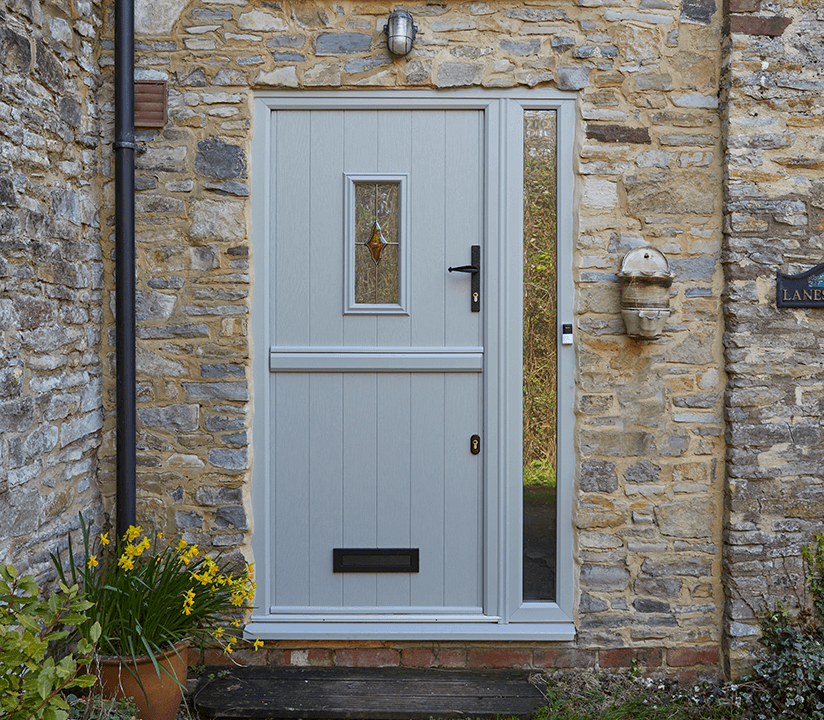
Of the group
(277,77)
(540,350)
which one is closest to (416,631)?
(540,350)

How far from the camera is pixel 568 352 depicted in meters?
3.17

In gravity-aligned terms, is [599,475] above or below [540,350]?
below

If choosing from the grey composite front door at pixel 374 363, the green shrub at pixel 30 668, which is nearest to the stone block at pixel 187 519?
the grey composite front door at pixel 374 363

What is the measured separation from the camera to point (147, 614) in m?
2.65

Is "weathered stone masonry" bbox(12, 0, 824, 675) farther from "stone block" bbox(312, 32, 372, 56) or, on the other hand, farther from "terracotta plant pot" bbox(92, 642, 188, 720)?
"terracotta plant pot" bbox(92, 642, 188, 720)

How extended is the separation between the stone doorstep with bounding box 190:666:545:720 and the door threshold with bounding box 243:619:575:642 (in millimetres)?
157

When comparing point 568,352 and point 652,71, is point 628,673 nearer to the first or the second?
point 568,352

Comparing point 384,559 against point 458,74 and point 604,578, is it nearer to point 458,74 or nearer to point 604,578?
point 604,578

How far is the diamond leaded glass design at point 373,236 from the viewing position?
322 centimetres

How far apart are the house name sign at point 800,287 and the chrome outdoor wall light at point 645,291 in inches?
18.7

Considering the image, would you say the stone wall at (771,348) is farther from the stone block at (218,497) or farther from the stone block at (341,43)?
the stone block at (218,497)

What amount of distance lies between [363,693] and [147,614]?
0.98 metres

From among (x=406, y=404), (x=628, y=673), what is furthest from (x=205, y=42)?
(x=628, y=673)

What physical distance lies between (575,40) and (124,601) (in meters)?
3.01
